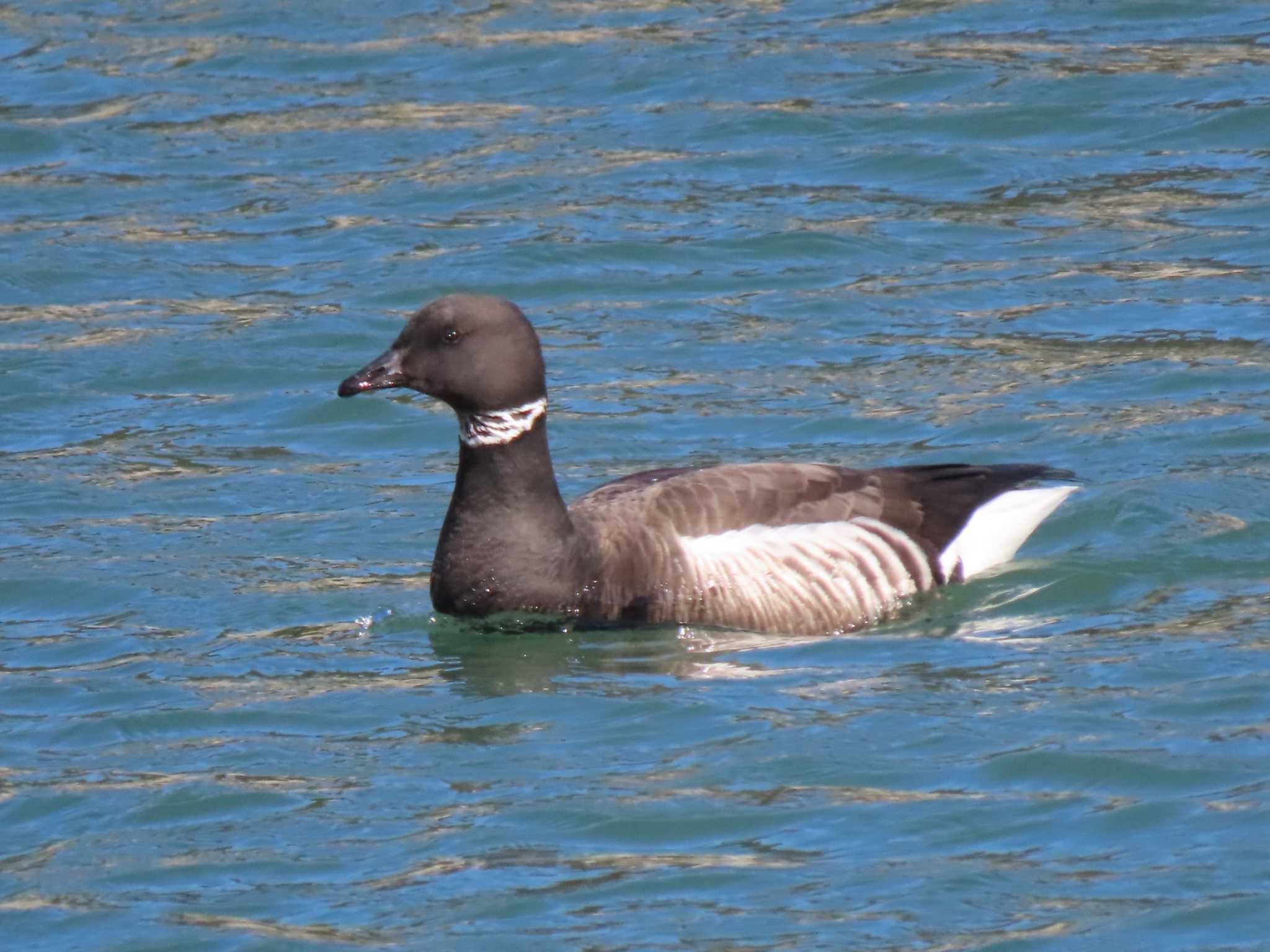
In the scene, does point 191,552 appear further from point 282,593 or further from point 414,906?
point 414,906

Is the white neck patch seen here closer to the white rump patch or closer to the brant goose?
the brant goose

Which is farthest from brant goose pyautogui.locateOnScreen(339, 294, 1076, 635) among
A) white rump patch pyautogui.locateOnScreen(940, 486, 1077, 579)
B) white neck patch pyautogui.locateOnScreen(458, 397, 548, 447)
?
white rump patch pyautogui.locateOnScreen(940, 486, 1077, 579)

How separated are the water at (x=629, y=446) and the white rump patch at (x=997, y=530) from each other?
0.58 ft

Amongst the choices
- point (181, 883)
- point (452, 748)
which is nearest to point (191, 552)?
point (452, 748)

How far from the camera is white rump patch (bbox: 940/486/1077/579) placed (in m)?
11.1

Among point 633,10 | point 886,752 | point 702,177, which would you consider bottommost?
point 886,752

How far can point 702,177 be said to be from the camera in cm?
1755

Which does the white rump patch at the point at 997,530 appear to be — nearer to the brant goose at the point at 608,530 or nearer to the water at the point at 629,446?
the water at the point at 629,446

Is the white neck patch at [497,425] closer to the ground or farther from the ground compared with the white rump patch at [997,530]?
farther from the ground

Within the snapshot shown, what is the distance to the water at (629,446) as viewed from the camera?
25.5ft

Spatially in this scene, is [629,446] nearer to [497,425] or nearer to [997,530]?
[997,530]

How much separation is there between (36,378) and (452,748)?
6.82m

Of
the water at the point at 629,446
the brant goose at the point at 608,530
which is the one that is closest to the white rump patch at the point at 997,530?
the water at the point at 629,446

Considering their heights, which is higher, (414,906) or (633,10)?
(633,10)
